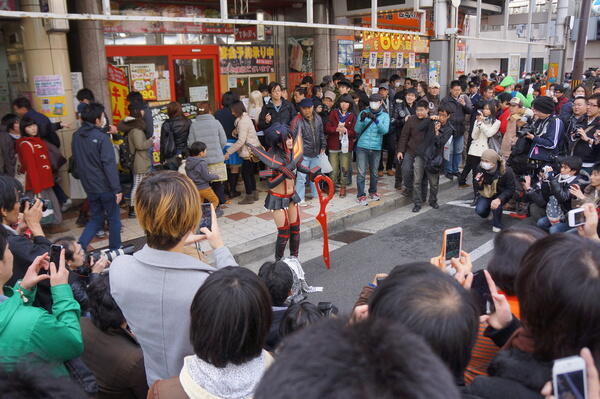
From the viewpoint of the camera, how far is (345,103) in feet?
28.0

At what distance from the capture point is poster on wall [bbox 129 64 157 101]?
8.98 meters

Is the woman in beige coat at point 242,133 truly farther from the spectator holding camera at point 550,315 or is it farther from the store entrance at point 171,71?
the spectator holding camera at point 550,315

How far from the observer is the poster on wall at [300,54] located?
38.9 feet

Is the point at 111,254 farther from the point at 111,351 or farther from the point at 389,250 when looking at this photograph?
the point at 389,250

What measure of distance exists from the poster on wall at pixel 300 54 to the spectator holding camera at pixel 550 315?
35.4 ft

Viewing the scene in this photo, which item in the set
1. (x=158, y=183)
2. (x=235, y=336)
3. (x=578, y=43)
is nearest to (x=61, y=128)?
(x=158, y=183)

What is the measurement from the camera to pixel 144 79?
30.0ft

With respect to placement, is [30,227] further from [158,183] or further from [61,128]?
[61,128]

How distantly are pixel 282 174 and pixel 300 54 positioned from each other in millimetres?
7101

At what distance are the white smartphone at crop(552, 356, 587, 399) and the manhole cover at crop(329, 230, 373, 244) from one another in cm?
582

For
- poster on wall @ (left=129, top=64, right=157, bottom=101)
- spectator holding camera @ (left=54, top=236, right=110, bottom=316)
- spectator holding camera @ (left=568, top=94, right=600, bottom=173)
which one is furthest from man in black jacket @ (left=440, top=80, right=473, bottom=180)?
spectator holding camera @ (left=54, top=236, right=110, bottom=316)

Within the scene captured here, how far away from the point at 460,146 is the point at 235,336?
29.8ft

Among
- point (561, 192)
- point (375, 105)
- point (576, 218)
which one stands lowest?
point (561, 192)

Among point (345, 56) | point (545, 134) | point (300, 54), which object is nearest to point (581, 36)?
point (345, 56)
